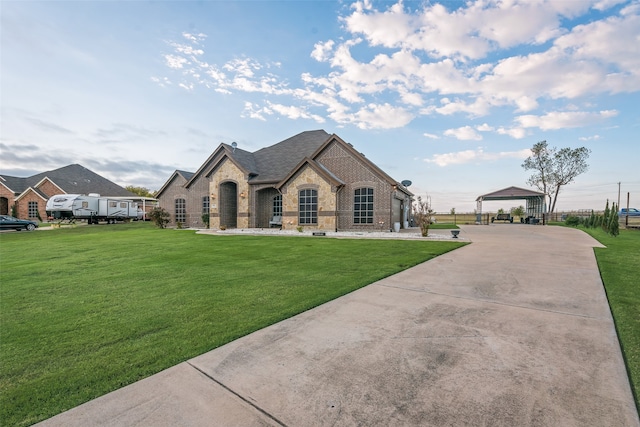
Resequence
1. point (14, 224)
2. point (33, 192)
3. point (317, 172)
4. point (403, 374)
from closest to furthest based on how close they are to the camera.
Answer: point (403, 374) → point (317, 172) → point (14, 224) → point (33, 192)

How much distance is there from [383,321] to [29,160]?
7087cm

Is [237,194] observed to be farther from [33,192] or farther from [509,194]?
[33,192]

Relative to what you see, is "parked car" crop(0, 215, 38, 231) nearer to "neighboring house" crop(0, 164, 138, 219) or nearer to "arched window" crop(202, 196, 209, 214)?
"arched window" crop(202, 196, 209, 214)

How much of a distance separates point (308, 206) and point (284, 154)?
7.52 metres

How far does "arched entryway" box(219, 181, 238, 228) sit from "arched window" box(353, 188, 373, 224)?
11.2m

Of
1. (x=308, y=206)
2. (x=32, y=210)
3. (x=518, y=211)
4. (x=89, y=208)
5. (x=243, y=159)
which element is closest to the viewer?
(x=308, y=206)

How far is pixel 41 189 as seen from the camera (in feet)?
115

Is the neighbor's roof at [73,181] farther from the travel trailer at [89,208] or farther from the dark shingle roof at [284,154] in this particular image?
the dark shingle roof at [284,154]

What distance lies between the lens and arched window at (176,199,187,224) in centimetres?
2667

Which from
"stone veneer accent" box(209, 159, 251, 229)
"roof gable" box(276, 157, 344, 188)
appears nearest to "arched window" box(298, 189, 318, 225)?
"roof gable" box(276, 157, 344, 188)

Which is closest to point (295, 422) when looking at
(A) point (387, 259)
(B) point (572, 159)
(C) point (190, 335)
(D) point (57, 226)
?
(C) point (190, 335)

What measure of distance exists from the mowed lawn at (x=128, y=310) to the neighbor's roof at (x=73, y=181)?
3741cm

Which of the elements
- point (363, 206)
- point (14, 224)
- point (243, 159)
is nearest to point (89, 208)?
point (14, 224)

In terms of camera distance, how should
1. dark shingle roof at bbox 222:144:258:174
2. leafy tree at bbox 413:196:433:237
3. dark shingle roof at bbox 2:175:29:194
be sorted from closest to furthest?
leafy tree at bbox 413:196:433:237 → dark shingle roof at bbox 222:144:258:174 → dark shingle roof at bbox 2:175:29:194
